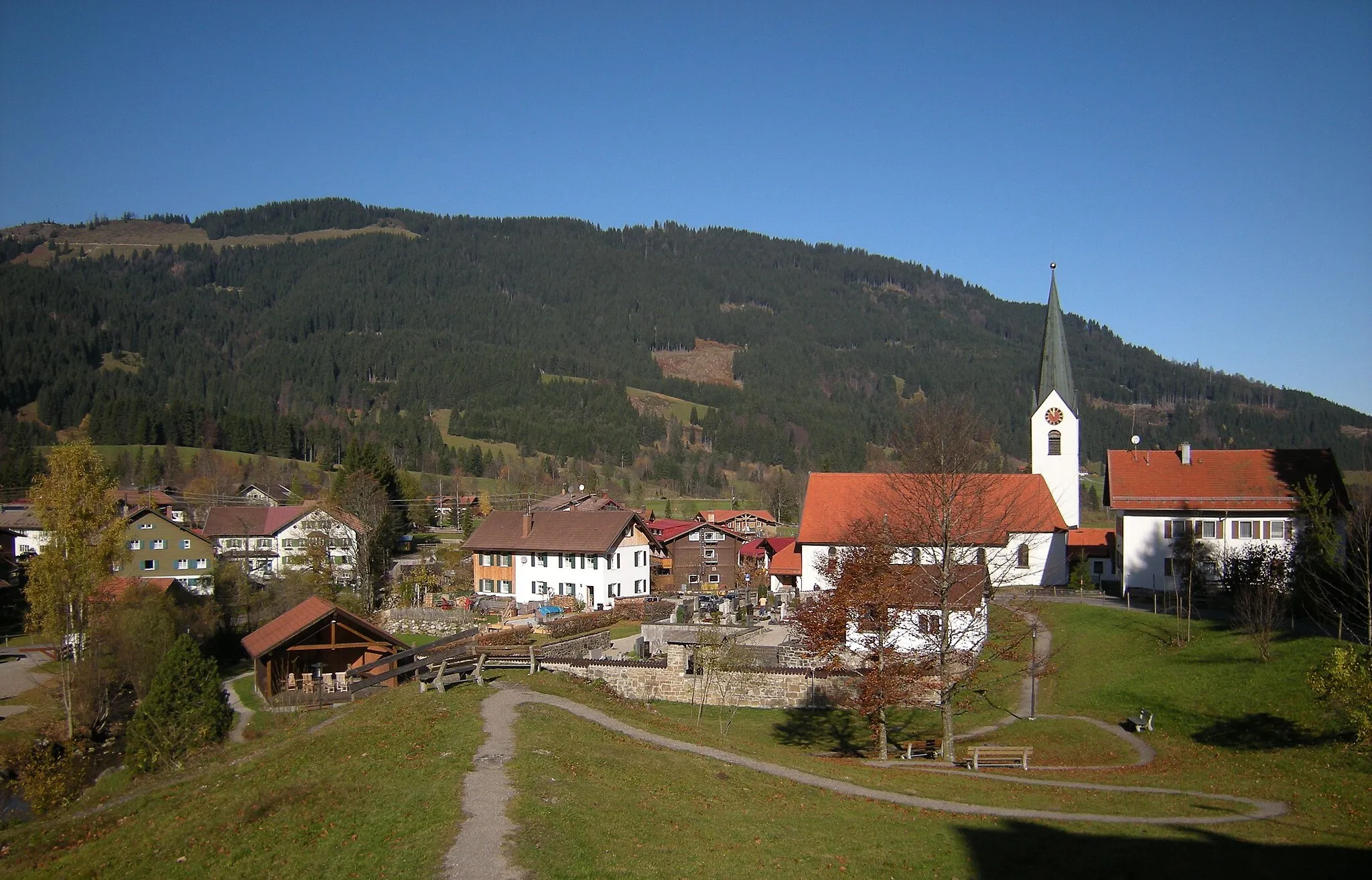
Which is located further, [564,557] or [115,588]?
[564,557]

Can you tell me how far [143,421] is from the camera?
484ft

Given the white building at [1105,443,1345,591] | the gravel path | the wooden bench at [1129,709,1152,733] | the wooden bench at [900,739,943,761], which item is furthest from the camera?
the white building at [1105,443,1345,591]

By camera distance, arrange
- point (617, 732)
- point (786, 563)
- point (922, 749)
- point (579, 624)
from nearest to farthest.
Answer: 1. point (617, 732)
2. point (922, 749)
3. point (579, 624)
4. point (786, 563)

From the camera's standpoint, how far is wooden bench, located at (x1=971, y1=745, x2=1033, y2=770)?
23297mm

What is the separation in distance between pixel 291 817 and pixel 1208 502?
49.4 meters

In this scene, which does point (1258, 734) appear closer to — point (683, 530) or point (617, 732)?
point (617, 732)

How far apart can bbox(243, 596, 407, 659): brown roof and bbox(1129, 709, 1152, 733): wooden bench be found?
2630 cm

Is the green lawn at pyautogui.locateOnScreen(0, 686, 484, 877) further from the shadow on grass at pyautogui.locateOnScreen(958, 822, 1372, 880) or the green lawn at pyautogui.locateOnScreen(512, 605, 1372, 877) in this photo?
the shadow on grass at pyautogui.locateOnScreen(958, 822, 1372, 880)

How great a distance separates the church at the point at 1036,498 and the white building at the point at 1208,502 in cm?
441

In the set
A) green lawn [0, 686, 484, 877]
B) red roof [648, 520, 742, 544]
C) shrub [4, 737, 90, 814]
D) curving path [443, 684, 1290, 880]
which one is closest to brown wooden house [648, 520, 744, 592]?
red roof [648, 520, 742, 544]

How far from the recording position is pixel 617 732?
22.5 metres

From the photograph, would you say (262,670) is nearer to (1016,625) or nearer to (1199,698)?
(1016,625)

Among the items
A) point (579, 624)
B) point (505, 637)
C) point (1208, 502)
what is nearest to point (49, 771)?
point (505, 637)

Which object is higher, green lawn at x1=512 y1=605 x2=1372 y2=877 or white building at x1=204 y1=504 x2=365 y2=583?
white building at x1=204 y1=504 x2=365 y2=583
